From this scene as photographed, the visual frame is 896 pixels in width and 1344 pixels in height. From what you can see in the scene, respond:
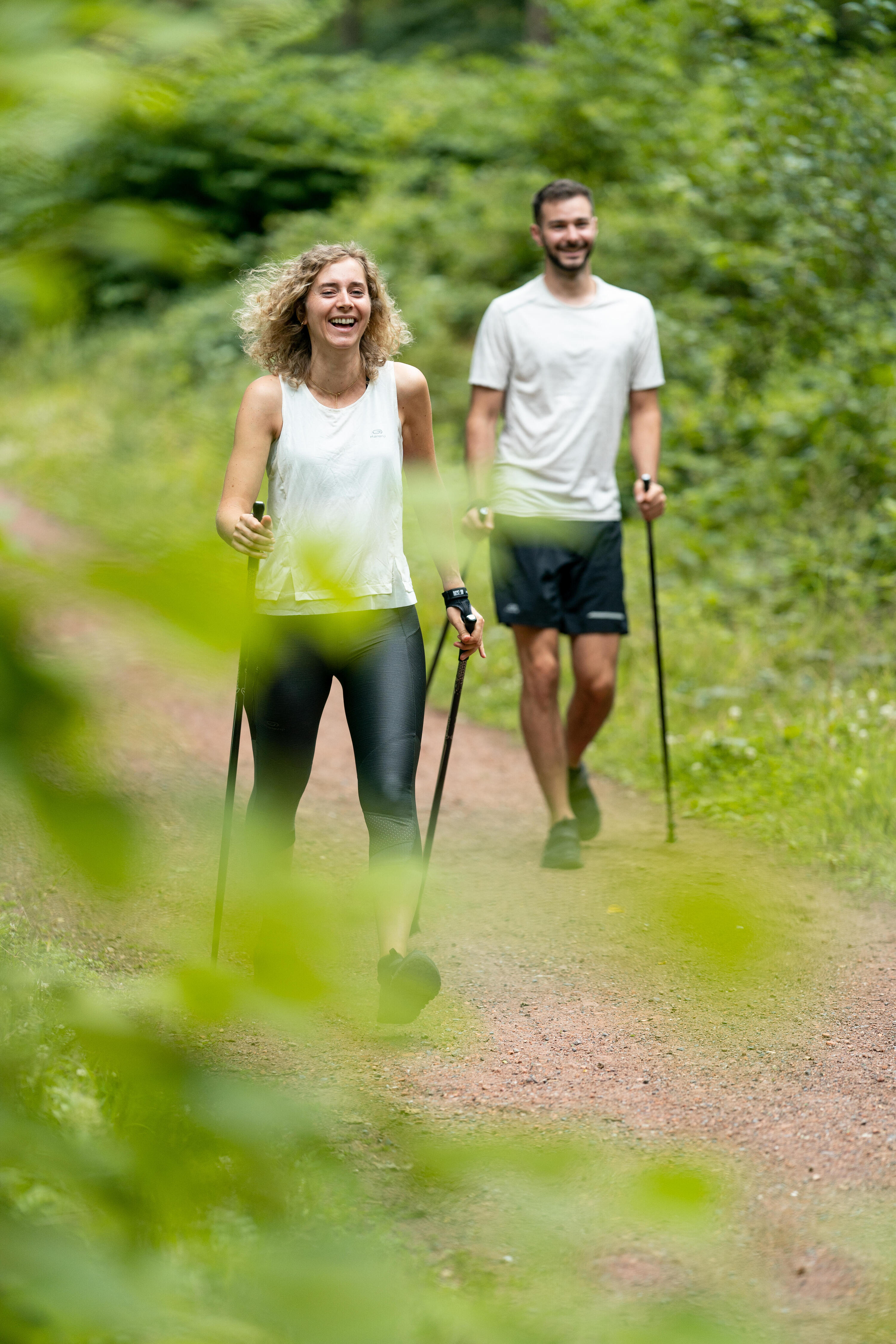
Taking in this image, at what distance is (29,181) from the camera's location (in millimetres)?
868

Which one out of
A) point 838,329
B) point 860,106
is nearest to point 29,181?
point 860,106

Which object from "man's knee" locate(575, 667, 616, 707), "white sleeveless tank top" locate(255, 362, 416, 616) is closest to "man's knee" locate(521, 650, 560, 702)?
"man's knee" locate(575, 667, 616, 707)

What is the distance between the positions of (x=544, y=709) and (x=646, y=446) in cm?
110

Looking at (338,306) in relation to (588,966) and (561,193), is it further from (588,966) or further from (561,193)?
(588,966)

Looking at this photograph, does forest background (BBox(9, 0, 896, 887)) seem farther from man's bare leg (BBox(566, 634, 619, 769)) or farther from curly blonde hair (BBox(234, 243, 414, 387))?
man's bare leg (BBox(566, 634, 619, 769))

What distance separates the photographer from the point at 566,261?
525 cm

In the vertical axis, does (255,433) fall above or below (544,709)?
above

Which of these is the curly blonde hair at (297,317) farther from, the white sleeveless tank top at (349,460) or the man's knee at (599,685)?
the man's knee at (599,685)

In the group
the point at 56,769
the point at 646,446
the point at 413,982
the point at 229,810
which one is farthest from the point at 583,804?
the point at 56,769

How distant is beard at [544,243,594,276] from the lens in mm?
5258

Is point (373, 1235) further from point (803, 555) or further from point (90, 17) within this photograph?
point (803, 555)

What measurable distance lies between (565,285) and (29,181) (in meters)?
4.69

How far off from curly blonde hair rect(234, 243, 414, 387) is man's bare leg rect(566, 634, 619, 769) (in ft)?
5.85

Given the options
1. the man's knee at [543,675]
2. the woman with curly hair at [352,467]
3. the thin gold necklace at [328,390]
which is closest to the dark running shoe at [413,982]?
the woman with curly hair at [352,467]
